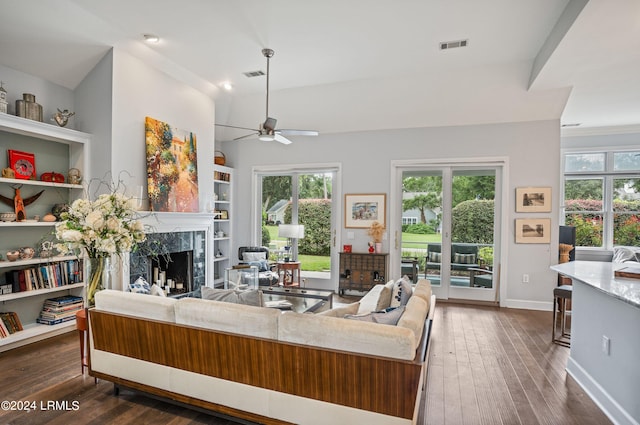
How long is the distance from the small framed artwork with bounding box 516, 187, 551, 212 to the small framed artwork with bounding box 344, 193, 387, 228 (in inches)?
84.3

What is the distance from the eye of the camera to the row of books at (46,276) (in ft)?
12.0

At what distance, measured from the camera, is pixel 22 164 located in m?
3.74

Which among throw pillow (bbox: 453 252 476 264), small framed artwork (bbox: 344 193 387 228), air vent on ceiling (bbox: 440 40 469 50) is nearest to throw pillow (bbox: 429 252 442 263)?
throw pillow (bbox: 453 252 476 264)

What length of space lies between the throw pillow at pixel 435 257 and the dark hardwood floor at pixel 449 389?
6.52 ft

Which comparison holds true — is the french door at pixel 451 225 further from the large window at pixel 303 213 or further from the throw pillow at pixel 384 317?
the throw pillow at pixel 384 317

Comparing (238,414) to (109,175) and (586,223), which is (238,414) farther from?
(586,223)

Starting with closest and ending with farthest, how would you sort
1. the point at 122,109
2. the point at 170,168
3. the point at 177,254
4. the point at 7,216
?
the point at 7,216 → the point at 122,109 → the point at 170,168 → the point at 177,254

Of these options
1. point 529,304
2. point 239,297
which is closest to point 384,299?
point 239,297

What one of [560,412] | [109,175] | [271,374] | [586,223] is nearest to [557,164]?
[586,223]

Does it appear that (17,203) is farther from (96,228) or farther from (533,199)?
(533,199)

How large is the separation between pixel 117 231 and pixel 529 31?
15.3 feet

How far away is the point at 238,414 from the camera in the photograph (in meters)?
2.18

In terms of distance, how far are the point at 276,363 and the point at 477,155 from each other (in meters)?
4.99

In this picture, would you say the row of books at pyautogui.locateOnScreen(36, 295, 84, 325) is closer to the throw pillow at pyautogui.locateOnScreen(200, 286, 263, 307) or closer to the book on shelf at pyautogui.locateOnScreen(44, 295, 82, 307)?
the book on shelf at pyautogui.locateOnScreen(44, 295, 82, 307)
